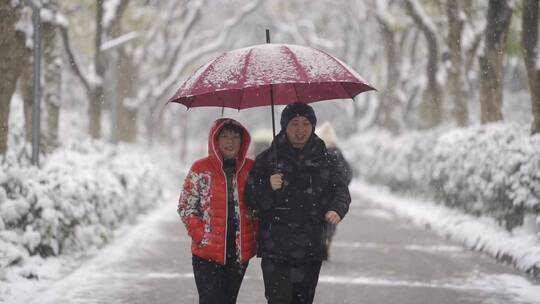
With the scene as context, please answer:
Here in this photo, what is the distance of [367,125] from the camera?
38.6m

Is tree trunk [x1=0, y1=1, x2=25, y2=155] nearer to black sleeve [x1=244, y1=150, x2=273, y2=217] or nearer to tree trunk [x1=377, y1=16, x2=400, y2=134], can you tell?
black sleeve [x1=244, y1=150, x2=273, y2=217]

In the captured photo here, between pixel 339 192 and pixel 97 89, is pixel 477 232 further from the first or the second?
pixel 97 89

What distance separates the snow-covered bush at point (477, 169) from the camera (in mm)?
11188

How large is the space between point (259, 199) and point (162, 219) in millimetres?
12018

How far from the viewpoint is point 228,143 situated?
5.27m

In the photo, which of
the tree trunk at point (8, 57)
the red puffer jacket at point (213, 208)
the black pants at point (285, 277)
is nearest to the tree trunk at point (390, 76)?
the tree trunk at point (8, 57)

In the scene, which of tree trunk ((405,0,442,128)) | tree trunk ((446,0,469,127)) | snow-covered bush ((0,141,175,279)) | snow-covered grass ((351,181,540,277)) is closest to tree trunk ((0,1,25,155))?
snow-covered bush ((0,141,175,279))

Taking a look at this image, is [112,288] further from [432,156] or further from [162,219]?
[432,156]

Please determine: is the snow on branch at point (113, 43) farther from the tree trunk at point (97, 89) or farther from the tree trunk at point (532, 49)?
the tree trunk at point (532, 49)

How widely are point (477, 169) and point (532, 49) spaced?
2.23 metres

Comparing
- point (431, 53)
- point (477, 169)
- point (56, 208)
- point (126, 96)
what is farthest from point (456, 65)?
point (56, 208)

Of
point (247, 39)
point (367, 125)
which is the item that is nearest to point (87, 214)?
point (367, 125)

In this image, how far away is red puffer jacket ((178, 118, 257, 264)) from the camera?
16.9 ft

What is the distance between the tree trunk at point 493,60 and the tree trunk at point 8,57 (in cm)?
800
